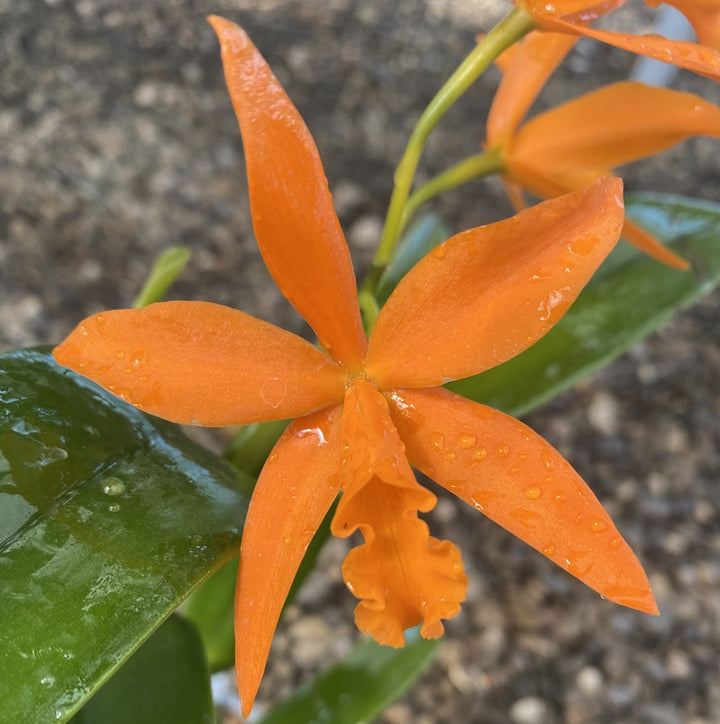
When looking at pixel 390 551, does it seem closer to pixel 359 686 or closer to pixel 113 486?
pixel 113 486

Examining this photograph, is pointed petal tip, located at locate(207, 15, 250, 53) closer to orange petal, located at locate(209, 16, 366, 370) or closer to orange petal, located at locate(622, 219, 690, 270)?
orange petal, located at locate(209, 16, 366, 370)

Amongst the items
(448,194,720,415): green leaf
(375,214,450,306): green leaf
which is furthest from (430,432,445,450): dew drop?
(375,214,450,306): green leaf

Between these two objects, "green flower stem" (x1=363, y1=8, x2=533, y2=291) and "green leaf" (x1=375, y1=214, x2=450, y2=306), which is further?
"green leaf" (x1=375, y1=214, x2=450, y2=306)

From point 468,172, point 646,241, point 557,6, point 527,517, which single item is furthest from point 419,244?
point 527,517

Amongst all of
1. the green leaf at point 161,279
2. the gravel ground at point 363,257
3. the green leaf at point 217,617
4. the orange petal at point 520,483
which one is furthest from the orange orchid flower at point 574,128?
the gravel ground at point 363,257

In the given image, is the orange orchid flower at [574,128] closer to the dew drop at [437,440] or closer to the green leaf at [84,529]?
the dew drop at [437,440]

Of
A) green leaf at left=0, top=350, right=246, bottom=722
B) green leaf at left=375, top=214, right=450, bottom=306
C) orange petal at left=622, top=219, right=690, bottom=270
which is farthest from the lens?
green leaf at left=375, top=214, right=450, bottom=306

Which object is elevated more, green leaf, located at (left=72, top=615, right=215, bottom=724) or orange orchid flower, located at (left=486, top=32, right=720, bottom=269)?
orange orchid flower, located at (left=486, top=32, right=720, bottom=269)

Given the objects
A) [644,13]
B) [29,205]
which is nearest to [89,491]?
[29,205]
